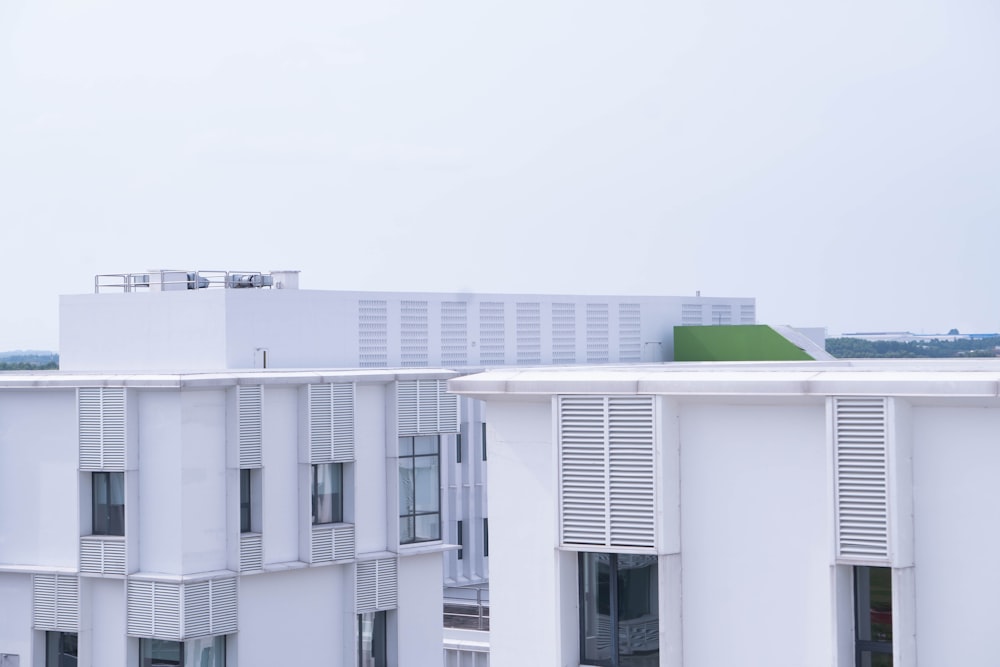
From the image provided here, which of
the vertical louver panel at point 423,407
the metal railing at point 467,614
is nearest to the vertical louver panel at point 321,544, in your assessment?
the vertical louver panel at point 423,407

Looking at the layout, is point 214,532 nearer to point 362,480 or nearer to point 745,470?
point 362,480

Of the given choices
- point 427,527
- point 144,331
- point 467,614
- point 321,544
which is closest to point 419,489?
point 427,527

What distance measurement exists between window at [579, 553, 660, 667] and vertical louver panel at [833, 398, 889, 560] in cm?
256

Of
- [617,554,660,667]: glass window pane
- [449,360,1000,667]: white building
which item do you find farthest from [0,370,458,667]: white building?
[617,554,660,667]: glass window pane

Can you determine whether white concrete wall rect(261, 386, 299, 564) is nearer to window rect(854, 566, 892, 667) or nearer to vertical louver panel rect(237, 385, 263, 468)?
vertical louver panel rect(237, 385, 263, 468)

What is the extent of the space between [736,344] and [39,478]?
133ft

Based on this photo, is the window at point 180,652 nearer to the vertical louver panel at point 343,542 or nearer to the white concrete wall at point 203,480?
the white concrete wall at point 203,480

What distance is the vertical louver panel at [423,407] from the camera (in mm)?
30281

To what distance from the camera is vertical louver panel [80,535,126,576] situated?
2714cm

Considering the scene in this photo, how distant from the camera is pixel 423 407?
30.7 m

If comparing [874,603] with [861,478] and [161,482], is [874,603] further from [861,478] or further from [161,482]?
[161,482]

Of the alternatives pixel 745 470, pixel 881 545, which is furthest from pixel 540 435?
pixel 881 545

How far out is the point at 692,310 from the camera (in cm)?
6650

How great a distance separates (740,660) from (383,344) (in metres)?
34.9
